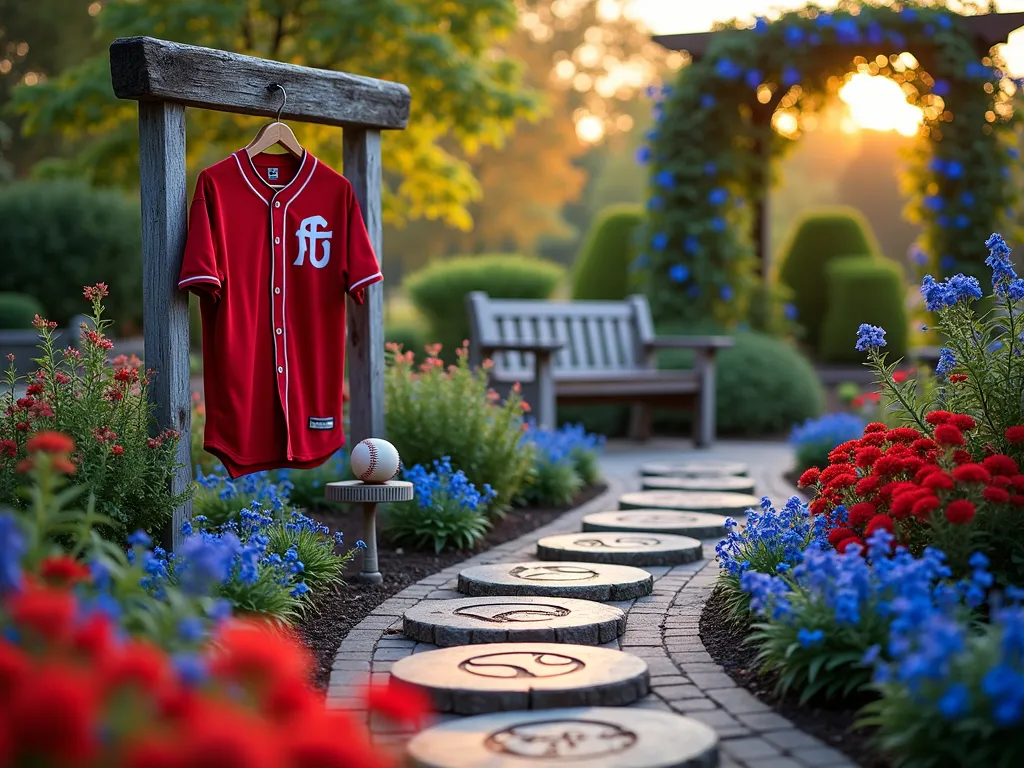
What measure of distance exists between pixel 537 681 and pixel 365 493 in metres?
1.59

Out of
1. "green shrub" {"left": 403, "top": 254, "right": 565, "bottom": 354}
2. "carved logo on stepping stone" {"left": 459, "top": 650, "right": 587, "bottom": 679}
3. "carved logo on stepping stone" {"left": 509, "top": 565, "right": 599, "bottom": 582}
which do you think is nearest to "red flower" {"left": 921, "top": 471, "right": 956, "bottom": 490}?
"carved logo on stepping stone" {"left": 459, "top": 650, "right": 587, "bottom": 679}

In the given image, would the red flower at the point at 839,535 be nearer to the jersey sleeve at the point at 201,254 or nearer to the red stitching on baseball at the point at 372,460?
the red stitching on baseball at the point at 372,460

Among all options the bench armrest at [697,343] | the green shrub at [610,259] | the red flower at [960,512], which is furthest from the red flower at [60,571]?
the green shrub at [610,259]

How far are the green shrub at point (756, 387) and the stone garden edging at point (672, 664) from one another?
5.15 m

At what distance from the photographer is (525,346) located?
780cm

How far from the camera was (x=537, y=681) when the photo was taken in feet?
9.62

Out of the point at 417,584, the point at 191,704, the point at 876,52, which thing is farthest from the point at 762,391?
the point at 191,704

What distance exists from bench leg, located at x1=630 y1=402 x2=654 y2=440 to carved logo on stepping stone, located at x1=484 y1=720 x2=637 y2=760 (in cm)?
737

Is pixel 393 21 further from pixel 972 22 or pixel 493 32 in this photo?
pixel 972 22

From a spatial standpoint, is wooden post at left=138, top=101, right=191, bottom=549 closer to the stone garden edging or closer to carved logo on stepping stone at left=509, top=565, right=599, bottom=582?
the stone garden edging

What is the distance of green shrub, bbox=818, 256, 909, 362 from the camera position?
581 inches

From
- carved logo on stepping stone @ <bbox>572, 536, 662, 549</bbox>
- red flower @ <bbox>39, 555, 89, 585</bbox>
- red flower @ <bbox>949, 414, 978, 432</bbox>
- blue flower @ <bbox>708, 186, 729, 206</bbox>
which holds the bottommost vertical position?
carved logo on stepping stone @ <bbox>572, 536, 662, 549</bbox>

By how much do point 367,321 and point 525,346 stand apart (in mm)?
2779

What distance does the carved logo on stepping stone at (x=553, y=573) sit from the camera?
167 inches
